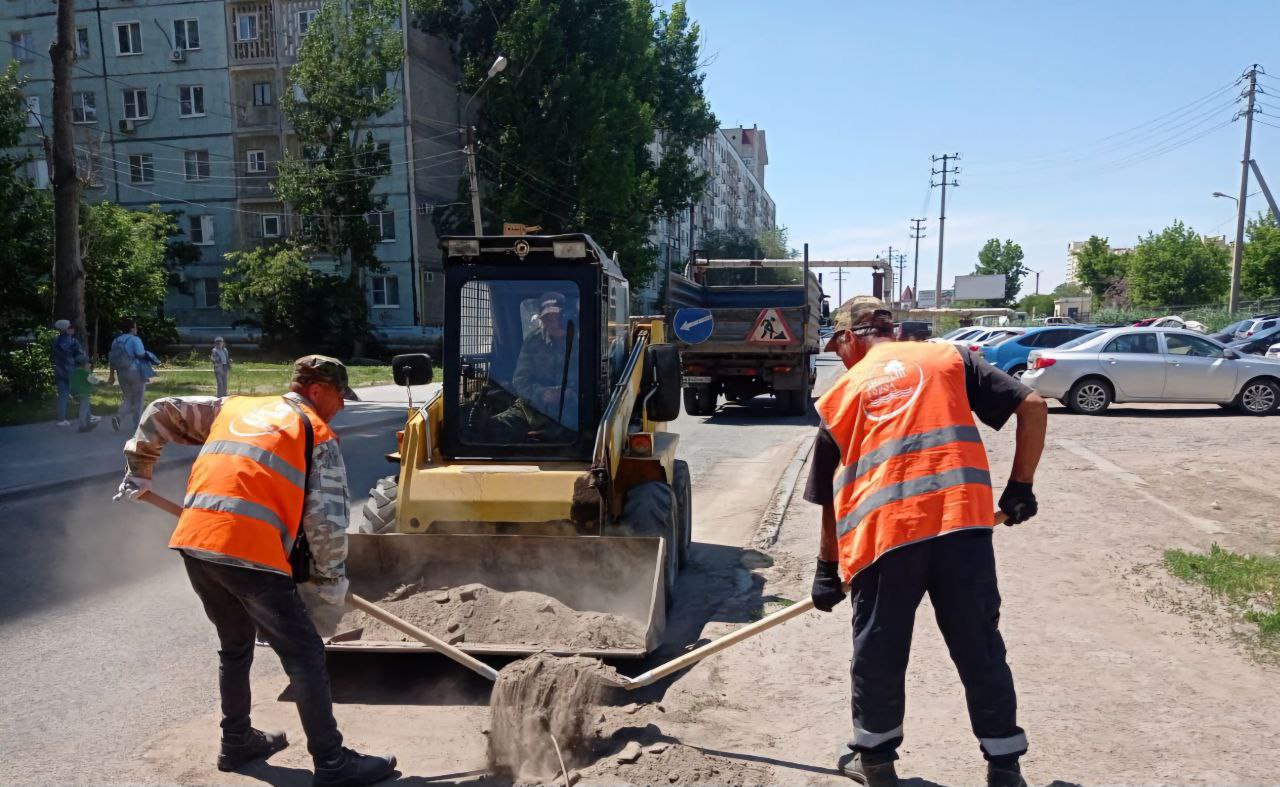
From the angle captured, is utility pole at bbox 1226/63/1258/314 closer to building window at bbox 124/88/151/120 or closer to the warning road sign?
the warning road sign

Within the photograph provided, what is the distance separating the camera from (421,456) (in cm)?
564

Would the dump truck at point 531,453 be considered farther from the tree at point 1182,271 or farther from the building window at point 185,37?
the tree at point 1182,271

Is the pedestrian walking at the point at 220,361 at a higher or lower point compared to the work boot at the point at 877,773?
higher

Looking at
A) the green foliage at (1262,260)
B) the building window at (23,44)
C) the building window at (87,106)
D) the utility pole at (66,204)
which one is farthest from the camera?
the green foliage at (1262,260)

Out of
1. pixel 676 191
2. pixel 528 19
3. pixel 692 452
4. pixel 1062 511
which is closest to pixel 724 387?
pixel 692 452

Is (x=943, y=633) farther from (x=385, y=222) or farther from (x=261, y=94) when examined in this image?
(x=261, y=94)

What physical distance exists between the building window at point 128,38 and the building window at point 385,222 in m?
11.7

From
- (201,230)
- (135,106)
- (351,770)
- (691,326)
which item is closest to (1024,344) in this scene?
(691,326)

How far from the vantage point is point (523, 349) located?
586cm

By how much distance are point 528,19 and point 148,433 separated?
30.5m

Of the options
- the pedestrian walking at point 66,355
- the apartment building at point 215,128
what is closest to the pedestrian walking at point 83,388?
the pedestrian walking at point 66,355

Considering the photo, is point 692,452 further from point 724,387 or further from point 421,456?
point 421,456

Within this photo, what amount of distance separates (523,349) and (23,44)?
42.9 m

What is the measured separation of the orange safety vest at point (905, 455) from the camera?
319cm
